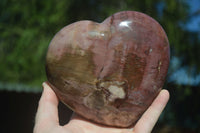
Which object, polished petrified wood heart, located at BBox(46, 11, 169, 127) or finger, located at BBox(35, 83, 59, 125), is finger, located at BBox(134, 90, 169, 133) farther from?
finger, located at BBox(35, 83, 59, 125)

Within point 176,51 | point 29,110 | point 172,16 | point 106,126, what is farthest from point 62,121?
point 106,126

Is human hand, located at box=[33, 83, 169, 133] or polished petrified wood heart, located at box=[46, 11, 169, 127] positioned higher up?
polished petrified wood heart, located at box=[46, 11, 169, 127]

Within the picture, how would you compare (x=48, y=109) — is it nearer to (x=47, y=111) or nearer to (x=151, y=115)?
(x=47, y=111)

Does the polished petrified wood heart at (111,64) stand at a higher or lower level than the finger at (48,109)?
higher

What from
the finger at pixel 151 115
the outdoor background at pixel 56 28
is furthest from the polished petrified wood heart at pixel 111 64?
the outdoor background at pixel 56 28

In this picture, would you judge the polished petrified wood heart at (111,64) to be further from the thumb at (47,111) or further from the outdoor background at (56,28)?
the outdoor background at (56,28)

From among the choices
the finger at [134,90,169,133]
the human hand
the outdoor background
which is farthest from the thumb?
the outdoor background

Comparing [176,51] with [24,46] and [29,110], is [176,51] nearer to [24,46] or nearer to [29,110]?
[24,46]
